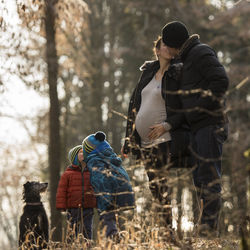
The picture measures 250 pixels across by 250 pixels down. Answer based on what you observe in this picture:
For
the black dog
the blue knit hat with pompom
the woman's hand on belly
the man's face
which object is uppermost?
the man's face

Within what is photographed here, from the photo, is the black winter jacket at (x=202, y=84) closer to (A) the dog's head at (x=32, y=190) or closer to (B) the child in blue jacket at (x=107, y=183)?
(B) the child in blue jacket at (x=107, y=183)

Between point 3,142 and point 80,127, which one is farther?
point 3,142

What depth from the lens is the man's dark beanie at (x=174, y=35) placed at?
5219 millimetres

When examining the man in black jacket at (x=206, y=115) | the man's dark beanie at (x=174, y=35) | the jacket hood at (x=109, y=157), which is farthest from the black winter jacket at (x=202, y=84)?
the jacket hood at (x=109, y=157)

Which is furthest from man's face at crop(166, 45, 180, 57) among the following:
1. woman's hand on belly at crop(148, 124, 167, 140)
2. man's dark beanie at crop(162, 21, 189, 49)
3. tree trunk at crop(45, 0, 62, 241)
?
tree trunk at crop(45, 0, 62, 241)

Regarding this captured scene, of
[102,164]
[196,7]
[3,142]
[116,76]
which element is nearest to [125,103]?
[116,76]

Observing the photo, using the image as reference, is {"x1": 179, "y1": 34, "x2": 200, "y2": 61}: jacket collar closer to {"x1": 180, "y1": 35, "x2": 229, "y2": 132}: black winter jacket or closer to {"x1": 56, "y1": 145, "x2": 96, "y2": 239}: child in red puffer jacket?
{"x1": 180, "y1": 35, "x2": 229, "y2": 132}: black winter jacket

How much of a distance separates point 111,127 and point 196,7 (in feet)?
18.1

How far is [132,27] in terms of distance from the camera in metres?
21.1

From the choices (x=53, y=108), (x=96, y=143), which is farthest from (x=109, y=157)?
(x=53, y=108)

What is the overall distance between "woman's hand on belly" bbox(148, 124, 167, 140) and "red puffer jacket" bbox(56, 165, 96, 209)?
229 centimetres

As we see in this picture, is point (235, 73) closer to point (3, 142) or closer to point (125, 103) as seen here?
point (125, 103)

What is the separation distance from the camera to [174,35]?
5219mm

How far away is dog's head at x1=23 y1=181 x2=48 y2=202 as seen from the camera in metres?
6.81
